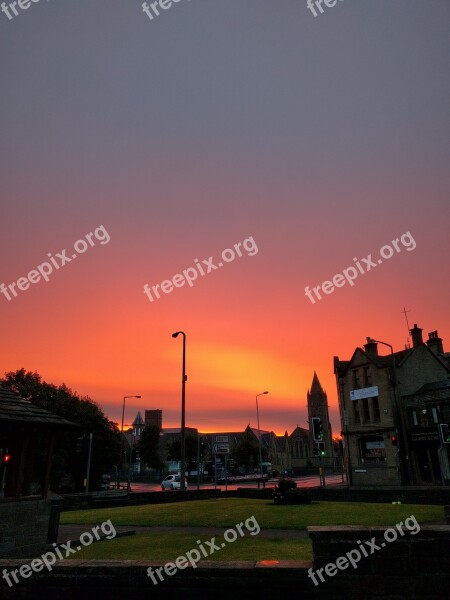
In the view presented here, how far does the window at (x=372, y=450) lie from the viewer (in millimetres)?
38906

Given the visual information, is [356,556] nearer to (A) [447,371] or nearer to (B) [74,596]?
(B) [74,596]

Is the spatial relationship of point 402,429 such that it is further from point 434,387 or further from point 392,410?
point 434,387

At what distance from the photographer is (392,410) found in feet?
127

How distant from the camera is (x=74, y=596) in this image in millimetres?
5715

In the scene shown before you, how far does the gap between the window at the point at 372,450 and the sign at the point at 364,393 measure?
3794mm

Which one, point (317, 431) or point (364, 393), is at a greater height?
point (364, 393)

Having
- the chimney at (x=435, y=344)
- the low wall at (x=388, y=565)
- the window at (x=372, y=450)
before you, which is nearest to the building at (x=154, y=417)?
the window at (x=372, y=450)

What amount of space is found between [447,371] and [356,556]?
41664mm

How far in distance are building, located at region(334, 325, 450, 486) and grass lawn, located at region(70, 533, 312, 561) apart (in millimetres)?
25492

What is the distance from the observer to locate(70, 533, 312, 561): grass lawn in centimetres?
886

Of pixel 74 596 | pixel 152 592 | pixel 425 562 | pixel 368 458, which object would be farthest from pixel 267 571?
pixel 368 458

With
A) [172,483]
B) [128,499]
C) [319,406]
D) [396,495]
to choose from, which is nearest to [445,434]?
[396,495]

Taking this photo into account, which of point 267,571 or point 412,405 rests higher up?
point 412,405

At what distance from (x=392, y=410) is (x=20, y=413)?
3427 cm
